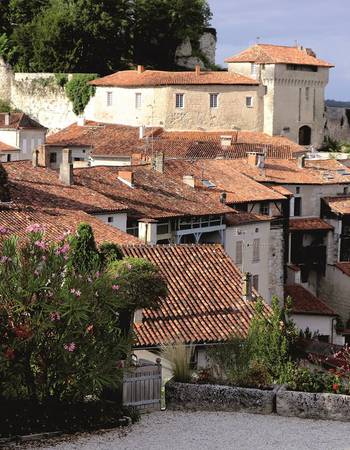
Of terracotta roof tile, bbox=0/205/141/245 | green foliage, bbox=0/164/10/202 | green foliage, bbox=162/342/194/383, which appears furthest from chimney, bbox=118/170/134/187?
green foliage, bbox=162/342/194/383

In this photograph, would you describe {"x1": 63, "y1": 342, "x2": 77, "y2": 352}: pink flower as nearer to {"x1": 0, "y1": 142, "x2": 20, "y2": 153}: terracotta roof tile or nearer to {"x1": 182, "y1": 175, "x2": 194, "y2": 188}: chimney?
{"x1": 182, "y1": 175, "x2": 194, "y2": 188}: chimney

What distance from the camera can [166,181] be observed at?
151 feet

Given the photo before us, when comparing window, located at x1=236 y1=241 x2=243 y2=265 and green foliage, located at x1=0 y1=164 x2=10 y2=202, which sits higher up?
green foliage, located at x1=0 y1=164 x2=10 y2=202

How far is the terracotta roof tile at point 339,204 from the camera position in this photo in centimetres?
5656

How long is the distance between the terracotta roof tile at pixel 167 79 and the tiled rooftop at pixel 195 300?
153 feet

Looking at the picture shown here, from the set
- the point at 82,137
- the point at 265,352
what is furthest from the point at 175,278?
the point at 82,137

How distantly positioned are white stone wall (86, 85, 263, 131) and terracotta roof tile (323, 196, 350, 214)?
698 inches

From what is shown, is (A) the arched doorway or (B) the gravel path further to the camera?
(A) the arched doorway

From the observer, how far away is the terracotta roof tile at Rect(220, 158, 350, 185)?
55.2 m

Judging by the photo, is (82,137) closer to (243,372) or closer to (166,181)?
(166,181)

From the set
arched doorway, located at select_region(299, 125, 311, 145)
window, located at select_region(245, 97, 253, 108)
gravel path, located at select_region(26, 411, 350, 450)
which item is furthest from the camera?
arched doorway, located at select_region(299, 125, 311, 145)

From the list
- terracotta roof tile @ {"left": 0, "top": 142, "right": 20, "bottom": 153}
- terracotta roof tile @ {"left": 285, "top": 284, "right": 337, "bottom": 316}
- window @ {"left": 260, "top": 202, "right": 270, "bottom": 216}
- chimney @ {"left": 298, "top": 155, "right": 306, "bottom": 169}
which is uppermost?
chimney @ {"left": 298, "top": 155, "right": 306, "bottom": 169}

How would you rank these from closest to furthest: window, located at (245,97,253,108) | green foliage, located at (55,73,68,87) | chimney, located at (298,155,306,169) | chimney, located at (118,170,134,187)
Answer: chimney, located at (118,170,134,187), chimney, located at (298,155,306,169), window, located at (245,97,253,108), green foliage, located at (55,73,68,87)

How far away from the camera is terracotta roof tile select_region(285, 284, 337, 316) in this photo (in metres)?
47.8
